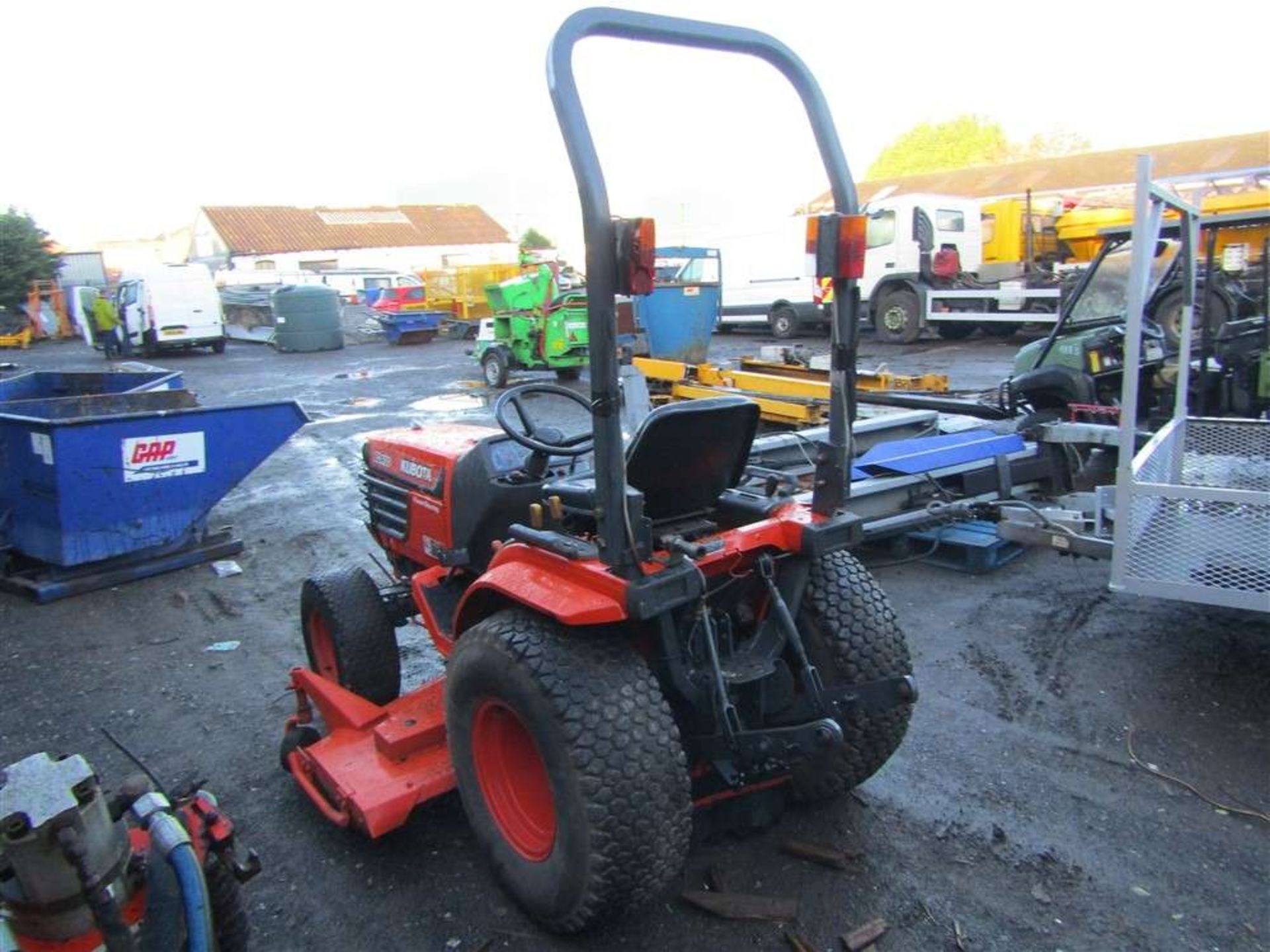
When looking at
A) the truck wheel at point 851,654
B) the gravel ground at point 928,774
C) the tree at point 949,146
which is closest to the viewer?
the gravel ground at point 928,774

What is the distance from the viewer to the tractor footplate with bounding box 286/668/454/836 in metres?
2.81

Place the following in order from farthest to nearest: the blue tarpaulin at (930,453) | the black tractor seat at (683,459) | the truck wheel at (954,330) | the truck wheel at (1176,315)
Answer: the truck wheel at (954,330) → the truck wheel at (1176,315) → the blue tarpaulin at (930,453) → the black tractor seat at (683,459)

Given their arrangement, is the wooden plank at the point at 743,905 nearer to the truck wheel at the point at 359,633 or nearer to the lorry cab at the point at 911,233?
the truck wheel at the point at 359,633

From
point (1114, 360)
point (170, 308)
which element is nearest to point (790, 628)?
point (1114, 360)

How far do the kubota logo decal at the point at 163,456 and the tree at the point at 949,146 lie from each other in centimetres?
5185

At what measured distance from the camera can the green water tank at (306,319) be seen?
21250mm

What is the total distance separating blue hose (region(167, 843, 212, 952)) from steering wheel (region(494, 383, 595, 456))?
1.54 metres

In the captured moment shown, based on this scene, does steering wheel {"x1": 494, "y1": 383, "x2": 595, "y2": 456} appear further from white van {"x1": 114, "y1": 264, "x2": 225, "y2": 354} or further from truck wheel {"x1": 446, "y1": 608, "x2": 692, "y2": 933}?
white van {"x1": 114, "y1": 264, "x2": 225, "y2": 354}

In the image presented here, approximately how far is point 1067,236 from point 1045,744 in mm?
16142

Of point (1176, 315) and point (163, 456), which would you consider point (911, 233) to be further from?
point (163, 456)

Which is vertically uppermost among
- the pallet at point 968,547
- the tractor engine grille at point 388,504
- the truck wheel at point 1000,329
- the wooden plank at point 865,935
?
the truck wheel at point 1000,329

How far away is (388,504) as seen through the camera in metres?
3.94

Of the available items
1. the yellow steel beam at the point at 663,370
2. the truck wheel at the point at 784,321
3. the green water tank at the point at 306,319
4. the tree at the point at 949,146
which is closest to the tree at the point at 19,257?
the green water tank at the point at 306,319

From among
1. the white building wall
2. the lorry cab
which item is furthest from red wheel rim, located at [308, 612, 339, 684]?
the white building wall
